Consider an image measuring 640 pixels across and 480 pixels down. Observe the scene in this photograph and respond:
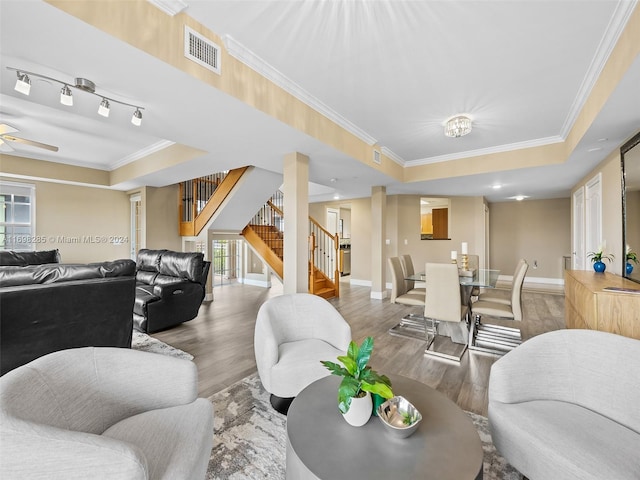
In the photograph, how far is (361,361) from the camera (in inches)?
50.3

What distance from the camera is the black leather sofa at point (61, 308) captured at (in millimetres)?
1995

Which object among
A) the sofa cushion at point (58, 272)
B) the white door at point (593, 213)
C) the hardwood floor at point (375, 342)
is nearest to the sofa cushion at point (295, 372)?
the hardwood floor at point (375, 342)

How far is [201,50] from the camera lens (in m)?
1.98

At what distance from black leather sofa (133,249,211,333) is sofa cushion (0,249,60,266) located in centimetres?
178

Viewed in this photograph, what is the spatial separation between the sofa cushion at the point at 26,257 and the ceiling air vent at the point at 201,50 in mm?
5236

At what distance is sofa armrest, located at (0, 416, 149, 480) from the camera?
31.0 inches

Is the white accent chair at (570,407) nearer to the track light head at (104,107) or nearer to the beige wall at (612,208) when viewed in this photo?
the beige wall at (612,208)

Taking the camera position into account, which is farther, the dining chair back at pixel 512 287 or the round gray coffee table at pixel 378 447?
the dining chair back at pixel 512 287

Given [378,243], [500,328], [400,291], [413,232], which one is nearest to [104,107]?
[400,291]

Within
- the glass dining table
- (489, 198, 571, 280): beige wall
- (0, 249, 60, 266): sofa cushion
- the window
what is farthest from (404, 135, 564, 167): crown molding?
the window

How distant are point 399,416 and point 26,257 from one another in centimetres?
654

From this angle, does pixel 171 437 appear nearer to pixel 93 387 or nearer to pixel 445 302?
pixel 93 387

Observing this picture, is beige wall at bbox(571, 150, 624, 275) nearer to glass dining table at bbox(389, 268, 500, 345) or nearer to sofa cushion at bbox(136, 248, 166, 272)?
glass dining table at bbox(389, 268, 500, 345)

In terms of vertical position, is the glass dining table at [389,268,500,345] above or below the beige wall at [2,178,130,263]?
below
